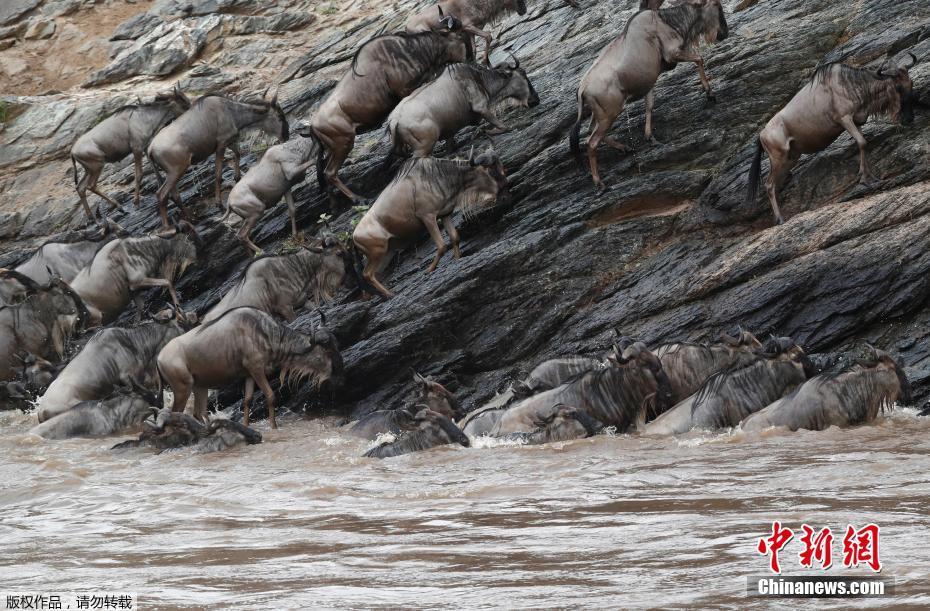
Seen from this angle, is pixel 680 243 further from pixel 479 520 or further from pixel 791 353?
pixel 479 520

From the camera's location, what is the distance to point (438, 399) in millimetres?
12312


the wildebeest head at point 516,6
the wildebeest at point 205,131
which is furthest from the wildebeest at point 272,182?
the wildebeest head at point 516,6

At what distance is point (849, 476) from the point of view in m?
7.60

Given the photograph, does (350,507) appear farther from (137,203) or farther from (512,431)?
(137,203)

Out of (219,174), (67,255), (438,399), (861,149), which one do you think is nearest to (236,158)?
(219,174)

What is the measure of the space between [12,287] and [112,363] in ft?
11.5

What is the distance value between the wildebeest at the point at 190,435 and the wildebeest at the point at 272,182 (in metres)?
4.86

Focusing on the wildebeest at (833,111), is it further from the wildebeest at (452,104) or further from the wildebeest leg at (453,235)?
the wildebeest at (452,104)

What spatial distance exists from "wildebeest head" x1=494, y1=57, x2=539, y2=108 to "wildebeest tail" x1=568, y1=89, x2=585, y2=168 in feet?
5.08

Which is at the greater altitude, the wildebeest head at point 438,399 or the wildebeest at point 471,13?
the wildebeest at point 471,13

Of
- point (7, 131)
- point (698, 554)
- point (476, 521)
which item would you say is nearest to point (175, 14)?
point (7, 131)

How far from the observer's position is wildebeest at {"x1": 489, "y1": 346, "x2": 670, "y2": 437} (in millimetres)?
10836

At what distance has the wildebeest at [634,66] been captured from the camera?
14.1 metres

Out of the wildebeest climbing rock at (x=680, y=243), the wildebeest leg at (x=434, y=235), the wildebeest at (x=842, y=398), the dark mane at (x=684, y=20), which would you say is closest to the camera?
the wildebeest at (x=842, y=398)
